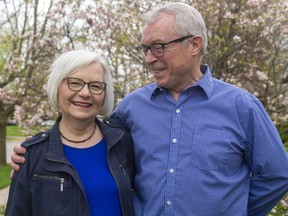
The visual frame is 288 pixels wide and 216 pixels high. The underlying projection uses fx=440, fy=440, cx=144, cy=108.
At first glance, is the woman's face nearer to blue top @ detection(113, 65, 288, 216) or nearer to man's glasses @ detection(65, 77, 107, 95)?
man's glasses @ detection(65, 77, 107, 95)

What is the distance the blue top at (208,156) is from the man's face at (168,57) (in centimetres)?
10

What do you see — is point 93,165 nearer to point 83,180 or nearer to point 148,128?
point 83,180

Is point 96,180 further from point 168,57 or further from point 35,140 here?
point 168,57

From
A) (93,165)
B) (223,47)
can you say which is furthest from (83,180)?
(223,47)

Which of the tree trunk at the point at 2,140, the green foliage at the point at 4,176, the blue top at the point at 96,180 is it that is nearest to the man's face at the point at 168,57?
the blue top at the point at 96,180

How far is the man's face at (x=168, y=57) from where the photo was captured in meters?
2.68

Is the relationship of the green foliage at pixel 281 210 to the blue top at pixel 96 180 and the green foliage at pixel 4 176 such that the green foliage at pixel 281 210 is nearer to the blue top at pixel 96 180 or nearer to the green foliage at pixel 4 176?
the blue top at pixel 96 180

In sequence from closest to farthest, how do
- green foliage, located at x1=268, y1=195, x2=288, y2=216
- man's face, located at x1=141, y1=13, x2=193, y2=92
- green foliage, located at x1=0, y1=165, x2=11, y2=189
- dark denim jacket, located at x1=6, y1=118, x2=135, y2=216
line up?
dark denim jacket, located at x1=6, y1=118, x2=135, y2=216 → man's face, located at x1=141, y1=13, x2=193, y2=92 → green foliage, located at x1=268, y1=195, x2=288, y2=216 → green foliage, located at x1=0, y1=165, x2=11, y2=189

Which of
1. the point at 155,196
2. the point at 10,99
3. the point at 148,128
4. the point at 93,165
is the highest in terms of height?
the point at 148,128

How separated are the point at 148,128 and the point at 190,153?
32 centimetres

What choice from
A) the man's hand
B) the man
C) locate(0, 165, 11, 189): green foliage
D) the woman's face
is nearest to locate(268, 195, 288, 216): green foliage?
the man

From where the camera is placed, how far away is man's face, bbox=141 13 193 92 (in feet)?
8.79

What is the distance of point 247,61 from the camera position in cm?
620

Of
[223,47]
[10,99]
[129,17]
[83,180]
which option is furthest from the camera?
[10,99]
